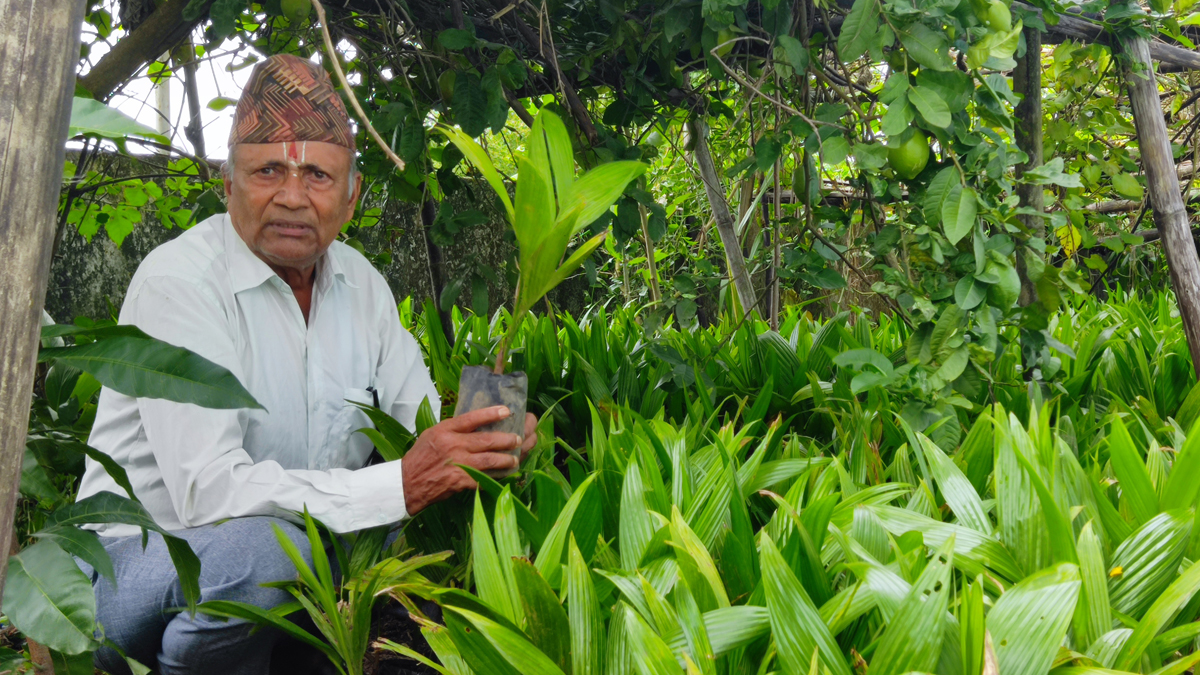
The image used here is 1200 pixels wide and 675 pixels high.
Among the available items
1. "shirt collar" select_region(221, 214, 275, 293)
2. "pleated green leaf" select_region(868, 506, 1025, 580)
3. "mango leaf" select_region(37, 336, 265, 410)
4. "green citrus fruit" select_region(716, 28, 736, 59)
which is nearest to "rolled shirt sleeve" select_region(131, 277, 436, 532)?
"shirt collar" select_region(221, 214, 275, 293)

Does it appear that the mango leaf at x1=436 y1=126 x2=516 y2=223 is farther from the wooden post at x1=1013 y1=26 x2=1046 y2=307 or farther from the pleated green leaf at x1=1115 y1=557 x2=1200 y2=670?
the wooden post at x1=1013 y1=26 x2=1046 y2=307

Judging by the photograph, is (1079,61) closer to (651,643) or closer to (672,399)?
(672,399)

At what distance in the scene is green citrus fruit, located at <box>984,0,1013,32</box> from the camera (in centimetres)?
154

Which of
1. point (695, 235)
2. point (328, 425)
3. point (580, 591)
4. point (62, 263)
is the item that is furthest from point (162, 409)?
point (695, 235)

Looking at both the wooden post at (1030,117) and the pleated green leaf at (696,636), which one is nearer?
the pleated green leaf at (696,636)

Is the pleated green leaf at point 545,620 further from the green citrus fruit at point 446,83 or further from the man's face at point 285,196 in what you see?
the green citrus fruit at point 446,83

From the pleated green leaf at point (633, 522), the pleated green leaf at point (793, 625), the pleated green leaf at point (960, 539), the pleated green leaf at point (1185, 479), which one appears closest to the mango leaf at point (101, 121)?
the pleated green leaf at point (793, 625)

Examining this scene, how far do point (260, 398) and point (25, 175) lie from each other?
1.18m

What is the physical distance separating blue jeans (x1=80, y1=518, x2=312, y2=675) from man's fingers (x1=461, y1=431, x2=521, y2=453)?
392 millimetres

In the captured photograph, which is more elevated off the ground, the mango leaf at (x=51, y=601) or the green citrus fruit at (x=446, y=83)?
the green citrus fruit at (x=446, y=83)

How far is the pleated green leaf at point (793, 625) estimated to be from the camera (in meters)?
1.00

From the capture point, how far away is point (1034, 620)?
970mm

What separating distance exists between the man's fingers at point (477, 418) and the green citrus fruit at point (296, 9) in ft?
3.16

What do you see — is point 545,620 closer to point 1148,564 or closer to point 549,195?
point 549,195
